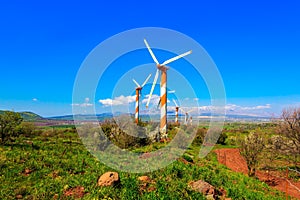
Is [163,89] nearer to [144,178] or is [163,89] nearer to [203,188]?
[144,178]

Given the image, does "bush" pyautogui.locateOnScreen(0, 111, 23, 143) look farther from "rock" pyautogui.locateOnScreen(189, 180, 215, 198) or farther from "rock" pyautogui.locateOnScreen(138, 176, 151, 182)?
"rock" pyautogui.locateOnScreen(189, 180, 215, 198)

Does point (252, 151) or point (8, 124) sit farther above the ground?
point (8, 124)

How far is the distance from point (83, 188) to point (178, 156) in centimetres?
857

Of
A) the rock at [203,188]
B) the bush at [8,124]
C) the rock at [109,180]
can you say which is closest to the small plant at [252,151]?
the rock at [203,188]

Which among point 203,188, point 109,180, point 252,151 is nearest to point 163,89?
point 252,151

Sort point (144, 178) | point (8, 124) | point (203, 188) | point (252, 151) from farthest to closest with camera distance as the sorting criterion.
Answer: point (252, 151) < point (8, 124) < point (144, 178) < point (203, 188)

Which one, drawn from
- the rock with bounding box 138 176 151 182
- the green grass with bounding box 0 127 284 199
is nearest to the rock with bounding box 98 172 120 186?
the green grass with bounding box 0 127 284 199

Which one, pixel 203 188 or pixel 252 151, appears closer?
pixel 203 188

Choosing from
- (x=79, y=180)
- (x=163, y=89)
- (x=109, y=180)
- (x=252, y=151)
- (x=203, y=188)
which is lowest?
(x=203, y=188)

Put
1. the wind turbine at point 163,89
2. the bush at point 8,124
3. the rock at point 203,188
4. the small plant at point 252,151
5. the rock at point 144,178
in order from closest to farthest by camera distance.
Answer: the rock at point 203,188 < the rock at point 144,178 < the bush at point 8,124 < the small plant at point 252,151 < the wind turbine at point 163,89

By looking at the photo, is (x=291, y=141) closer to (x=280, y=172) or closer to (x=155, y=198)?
(x=280, y=172)

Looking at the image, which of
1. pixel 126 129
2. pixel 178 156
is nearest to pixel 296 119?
pixel 178 156

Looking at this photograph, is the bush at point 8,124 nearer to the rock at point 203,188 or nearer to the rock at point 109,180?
the rock at point 109,180

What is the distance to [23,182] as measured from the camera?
35.3 ft
